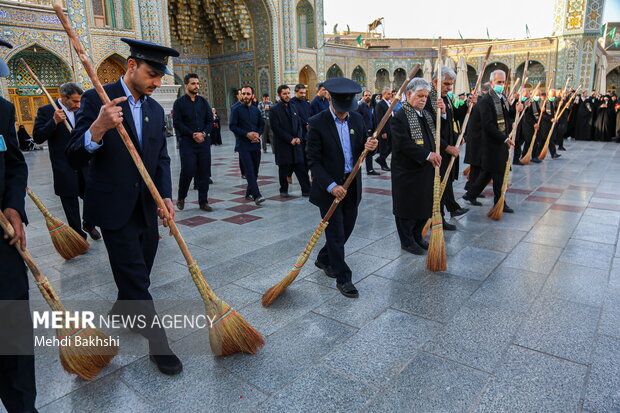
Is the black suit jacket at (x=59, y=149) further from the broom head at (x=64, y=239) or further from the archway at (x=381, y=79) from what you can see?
the archway at (x=381, y=79)

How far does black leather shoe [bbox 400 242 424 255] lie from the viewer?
397 cm

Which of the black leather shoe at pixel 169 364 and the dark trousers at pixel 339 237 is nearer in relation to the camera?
the black leather shoe at pixel 169 364

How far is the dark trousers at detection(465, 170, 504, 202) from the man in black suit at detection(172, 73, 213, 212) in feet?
11.7

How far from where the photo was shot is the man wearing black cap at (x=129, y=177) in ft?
6.97

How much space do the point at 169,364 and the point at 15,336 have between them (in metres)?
0.75

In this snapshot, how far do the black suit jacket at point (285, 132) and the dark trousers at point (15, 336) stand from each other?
4.81 meters

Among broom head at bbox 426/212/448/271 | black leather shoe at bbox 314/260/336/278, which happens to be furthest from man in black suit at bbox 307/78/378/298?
broom head at bbox 426/212/448/271

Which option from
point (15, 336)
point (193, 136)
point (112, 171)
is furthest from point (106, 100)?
point (193, 136)

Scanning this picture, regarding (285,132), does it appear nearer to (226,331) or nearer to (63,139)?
(63,139)

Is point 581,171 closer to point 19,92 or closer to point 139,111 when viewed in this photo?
point 139,111

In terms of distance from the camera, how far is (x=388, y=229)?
15.7ft

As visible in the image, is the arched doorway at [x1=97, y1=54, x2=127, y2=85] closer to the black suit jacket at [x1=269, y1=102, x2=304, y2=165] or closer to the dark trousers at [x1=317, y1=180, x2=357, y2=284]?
the black suit jacket at [x1=269, y1=102, x2=304, y2=165]

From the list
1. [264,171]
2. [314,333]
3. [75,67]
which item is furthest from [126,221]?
[75,67]

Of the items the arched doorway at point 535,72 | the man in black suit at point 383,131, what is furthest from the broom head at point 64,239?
the arched doorway at point 535,72
